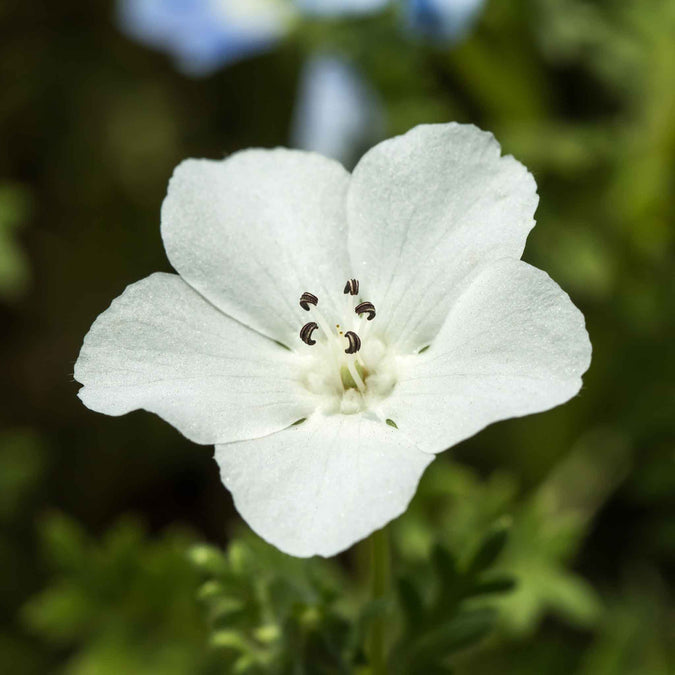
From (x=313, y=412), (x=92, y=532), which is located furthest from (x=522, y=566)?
(x=92, y=532)

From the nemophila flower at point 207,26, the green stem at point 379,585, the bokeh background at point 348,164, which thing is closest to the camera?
the green stem at point 379,585

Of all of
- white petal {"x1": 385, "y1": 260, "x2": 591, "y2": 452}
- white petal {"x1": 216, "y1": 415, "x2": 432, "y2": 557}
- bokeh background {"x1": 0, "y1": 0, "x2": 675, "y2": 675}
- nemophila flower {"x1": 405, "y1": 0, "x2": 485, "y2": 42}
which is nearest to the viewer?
white petal {"x1": 216, "y1": 415, "x2": 432, "y2": 557}

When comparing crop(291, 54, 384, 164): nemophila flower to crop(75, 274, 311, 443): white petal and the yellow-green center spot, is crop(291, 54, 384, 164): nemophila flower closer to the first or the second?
the yellow-green center spot

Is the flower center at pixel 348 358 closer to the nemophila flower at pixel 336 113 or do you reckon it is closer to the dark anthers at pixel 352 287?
the dark anthers at pixel 352 287

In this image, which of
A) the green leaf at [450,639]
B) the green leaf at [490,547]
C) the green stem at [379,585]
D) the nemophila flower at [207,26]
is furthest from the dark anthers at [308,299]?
the nemophila flower at [207,26]

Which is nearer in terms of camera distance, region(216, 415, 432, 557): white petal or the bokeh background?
region(216, 415, 432, 557): white petal

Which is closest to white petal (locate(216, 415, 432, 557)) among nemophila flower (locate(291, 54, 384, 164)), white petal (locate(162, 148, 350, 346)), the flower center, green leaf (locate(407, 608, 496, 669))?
the flower center

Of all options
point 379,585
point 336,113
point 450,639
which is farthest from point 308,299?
point 336,113

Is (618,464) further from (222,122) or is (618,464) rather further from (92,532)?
(222,122)
